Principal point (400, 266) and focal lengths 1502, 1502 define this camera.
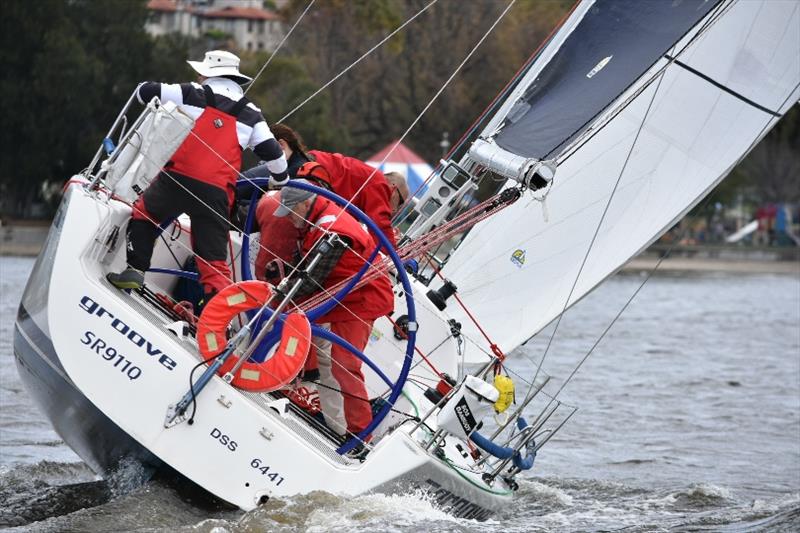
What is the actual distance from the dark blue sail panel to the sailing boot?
1.98m

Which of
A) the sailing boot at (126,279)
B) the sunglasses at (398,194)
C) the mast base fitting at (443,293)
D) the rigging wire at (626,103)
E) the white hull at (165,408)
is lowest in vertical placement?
the white hull at (165,408)

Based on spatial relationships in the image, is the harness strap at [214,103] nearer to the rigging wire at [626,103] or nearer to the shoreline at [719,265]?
the rigging wire at [626,103]

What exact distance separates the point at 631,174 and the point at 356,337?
2.96 metres

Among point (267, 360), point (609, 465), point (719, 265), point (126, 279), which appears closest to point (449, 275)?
point (609, 465)

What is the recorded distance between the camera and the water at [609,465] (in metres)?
6.19

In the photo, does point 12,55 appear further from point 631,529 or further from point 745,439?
point 631,529

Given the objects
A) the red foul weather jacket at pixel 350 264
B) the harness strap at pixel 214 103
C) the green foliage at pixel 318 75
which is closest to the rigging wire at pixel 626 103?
the red foul weather jacket at pixel 350 264

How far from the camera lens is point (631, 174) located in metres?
9.16

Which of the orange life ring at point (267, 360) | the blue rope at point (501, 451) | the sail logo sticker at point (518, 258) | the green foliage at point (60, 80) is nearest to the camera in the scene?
the orange life ring at point (267, 360)

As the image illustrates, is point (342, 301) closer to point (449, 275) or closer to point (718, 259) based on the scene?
point (449, 275)

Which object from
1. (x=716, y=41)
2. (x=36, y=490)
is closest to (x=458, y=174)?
(x=716, y=41)

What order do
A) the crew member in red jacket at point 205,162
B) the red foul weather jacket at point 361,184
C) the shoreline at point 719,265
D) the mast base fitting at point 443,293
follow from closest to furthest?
the crew member in red jacket at point 205,162 < the red foul weather jacket at point 361,184 < the mast base fitting at point 443,293 < the shoreline at point 719,265

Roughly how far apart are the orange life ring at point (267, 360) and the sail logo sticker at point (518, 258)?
132 inches

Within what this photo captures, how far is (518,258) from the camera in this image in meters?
9.41
